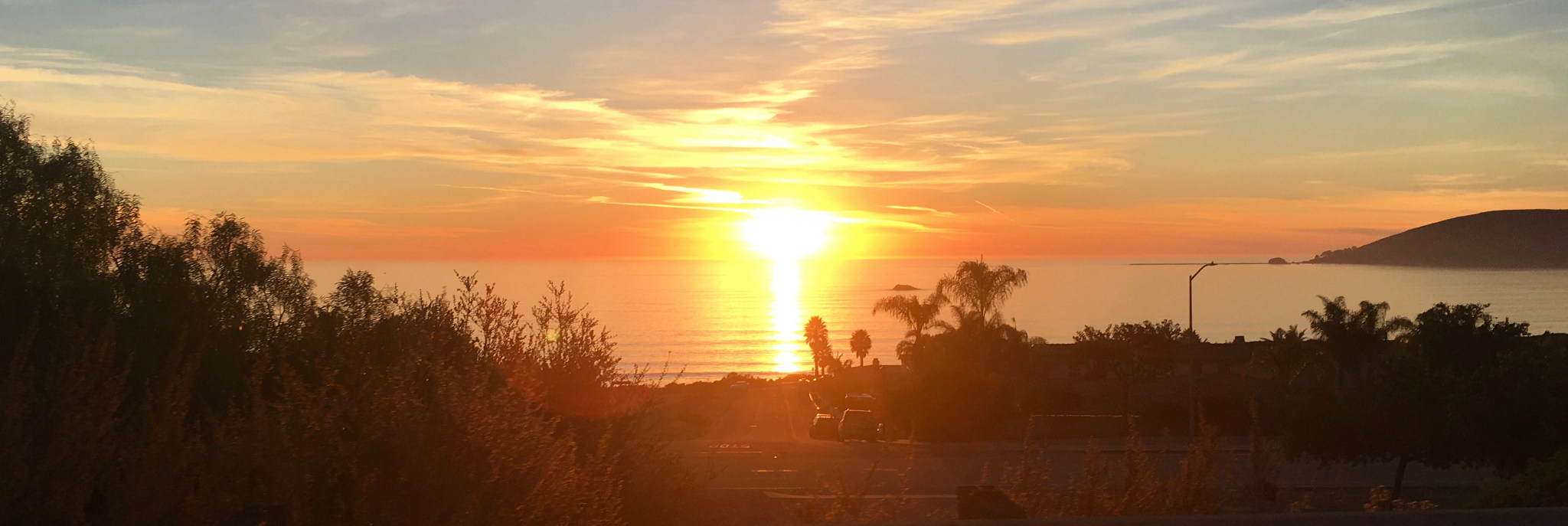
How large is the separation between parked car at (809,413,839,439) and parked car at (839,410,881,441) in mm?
2422

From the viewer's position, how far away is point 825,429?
4353cm

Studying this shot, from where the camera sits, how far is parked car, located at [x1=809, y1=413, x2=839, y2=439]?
4325 centimetres

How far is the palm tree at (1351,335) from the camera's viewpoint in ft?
167

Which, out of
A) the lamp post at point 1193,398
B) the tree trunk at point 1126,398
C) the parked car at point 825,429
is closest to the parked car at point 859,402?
the parked car at point 825,429

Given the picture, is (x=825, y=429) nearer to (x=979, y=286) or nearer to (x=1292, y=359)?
(x=979, y=286)

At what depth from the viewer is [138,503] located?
5.08 meters

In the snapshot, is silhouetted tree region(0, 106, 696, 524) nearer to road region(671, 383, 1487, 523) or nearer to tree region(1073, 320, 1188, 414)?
road region(671, 383, 1487, 523)

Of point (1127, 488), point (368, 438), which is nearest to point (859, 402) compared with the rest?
point (1127, 488)

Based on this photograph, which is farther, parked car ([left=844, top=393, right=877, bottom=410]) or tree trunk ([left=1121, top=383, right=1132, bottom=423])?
parked car ([left=844, top=393, right=877, bottom=410])

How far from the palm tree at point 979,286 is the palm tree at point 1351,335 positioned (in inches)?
601

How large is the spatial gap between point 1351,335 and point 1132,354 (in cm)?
1173

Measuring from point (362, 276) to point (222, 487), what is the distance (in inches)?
778

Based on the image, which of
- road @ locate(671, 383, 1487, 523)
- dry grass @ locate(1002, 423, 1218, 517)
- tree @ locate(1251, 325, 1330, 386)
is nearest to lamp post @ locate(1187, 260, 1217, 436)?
road @ locate(671, 383, 1487, 523)

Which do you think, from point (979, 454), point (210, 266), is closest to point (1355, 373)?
point (979, 454)
